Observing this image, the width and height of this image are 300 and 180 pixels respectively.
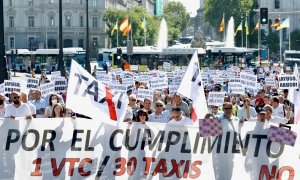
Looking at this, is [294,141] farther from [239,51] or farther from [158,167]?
[239,51]

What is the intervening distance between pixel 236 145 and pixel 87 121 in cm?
184

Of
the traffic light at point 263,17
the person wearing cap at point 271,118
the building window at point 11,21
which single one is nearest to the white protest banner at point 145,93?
the person wearing cap at point 271,118

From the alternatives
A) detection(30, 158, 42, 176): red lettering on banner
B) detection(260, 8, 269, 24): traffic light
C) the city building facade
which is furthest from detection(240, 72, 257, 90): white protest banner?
the city building facade

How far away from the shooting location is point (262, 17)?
3566 centimetres

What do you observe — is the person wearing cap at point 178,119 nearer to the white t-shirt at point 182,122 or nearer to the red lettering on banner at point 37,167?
the white t-shirt at point 182,122

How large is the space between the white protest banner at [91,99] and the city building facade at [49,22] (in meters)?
115

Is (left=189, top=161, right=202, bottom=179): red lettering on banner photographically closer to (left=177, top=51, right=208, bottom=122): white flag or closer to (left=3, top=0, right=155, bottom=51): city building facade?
(left=177, top=51, right=208, bottom=122): white flag

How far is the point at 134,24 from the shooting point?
387ft

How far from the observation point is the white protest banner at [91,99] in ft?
39.2

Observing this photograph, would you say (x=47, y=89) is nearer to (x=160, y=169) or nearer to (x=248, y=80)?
(x=248, y=80)

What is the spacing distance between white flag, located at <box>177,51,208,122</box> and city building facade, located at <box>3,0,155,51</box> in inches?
4482

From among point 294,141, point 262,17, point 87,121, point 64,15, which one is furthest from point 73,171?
point 64,15

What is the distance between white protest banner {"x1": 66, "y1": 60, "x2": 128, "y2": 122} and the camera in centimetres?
1195

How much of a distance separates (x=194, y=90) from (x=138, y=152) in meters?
1.43
